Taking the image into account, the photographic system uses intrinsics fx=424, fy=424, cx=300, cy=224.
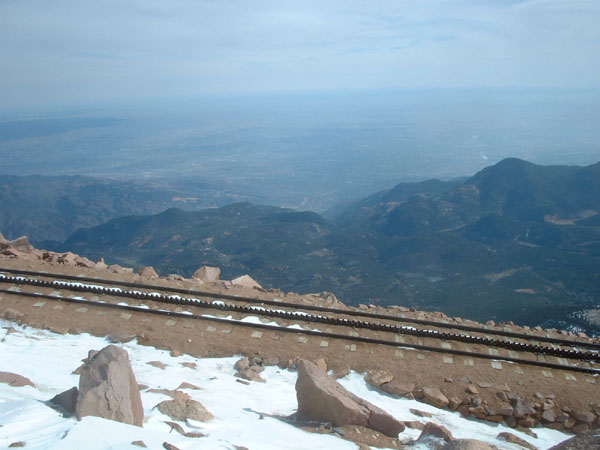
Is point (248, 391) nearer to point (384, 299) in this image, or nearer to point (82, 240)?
point (384, 299)

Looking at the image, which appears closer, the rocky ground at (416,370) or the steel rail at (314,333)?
the rocky ground at (416,370)

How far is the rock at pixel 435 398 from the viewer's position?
36.9ft

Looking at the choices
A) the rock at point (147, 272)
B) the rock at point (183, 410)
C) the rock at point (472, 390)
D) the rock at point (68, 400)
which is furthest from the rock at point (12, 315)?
the rock at point (472, 390)

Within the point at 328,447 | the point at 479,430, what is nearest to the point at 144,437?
the point at 328,447

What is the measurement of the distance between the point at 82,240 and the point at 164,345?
293ft

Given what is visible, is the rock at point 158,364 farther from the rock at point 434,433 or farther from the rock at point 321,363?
the rock at point 434,433

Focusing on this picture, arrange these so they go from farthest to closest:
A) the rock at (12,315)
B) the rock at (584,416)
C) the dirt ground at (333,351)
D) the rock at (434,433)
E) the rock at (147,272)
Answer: the rock at (147,272) < the rock at (12,315) < the dirt ground at (333,351) < the rock at (584,416) < the rock at (434,433)

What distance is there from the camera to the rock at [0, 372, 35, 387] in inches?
348

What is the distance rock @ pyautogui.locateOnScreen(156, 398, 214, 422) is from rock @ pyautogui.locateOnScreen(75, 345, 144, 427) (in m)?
0.73

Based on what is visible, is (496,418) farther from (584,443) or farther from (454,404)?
(584,443)

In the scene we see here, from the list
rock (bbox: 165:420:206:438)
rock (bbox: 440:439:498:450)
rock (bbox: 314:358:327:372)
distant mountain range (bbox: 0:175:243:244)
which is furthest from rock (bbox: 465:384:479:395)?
distant mountain range (bbox: 0:175:243:244)

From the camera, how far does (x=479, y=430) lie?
10.4 meters

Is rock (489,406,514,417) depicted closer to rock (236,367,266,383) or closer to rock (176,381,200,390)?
rock (236,367,266,383)

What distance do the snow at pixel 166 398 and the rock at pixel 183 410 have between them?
0.56 feet
